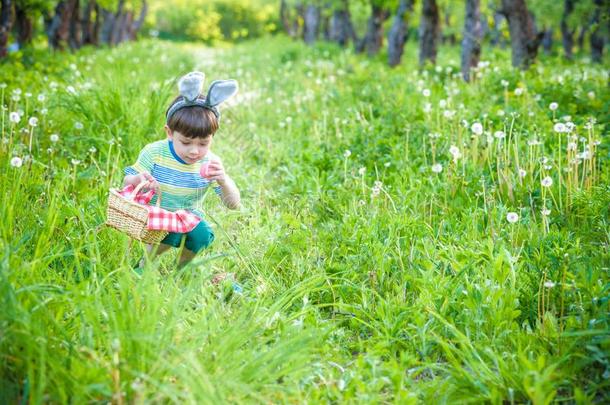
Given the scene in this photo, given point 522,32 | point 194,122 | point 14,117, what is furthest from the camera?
point 522,32

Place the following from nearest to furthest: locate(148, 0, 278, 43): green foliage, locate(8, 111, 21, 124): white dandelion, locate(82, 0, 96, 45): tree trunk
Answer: locate(8, 111, 21, 124): white dandelion < locate(82, 0, 96, 45): tree trunk < locate(148, 0, 278, 43): green foliage

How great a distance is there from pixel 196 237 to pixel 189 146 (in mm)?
563

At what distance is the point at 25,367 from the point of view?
238 cm

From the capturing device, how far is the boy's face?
3562 mm

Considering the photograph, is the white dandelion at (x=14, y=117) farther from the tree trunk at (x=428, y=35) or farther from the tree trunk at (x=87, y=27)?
the tree trunk at (x=87, y=27)

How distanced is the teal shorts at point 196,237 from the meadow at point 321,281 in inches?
5.4

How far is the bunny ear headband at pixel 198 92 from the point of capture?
11.5 feet

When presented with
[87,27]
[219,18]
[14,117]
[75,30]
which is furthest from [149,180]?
[219,18]

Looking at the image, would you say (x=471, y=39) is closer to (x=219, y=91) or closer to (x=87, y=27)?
(x=219, y=91)

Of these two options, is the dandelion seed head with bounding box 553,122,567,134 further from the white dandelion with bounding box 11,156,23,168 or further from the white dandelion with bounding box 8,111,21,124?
the white dandelion with bounding box 8,111,21,124

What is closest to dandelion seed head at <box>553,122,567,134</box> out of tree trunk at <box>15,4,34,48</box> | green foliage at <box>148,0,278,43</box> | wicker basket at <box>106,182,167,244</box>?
wicker basket at <box>106,182,167,244</box>

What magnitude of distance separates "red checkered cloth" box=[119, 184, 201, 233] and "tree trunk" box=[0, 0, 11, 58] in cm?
887

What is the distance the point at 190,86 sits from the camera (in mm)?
3520

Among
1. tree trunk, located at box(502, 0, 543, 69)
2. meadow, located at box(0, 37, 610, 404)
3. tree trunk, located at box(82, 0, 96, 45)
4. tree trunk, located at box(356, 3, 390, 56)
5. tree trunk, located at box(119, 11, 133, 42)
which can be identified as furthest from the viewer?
tree trunk, located at box(119, 11, 133, 42)
